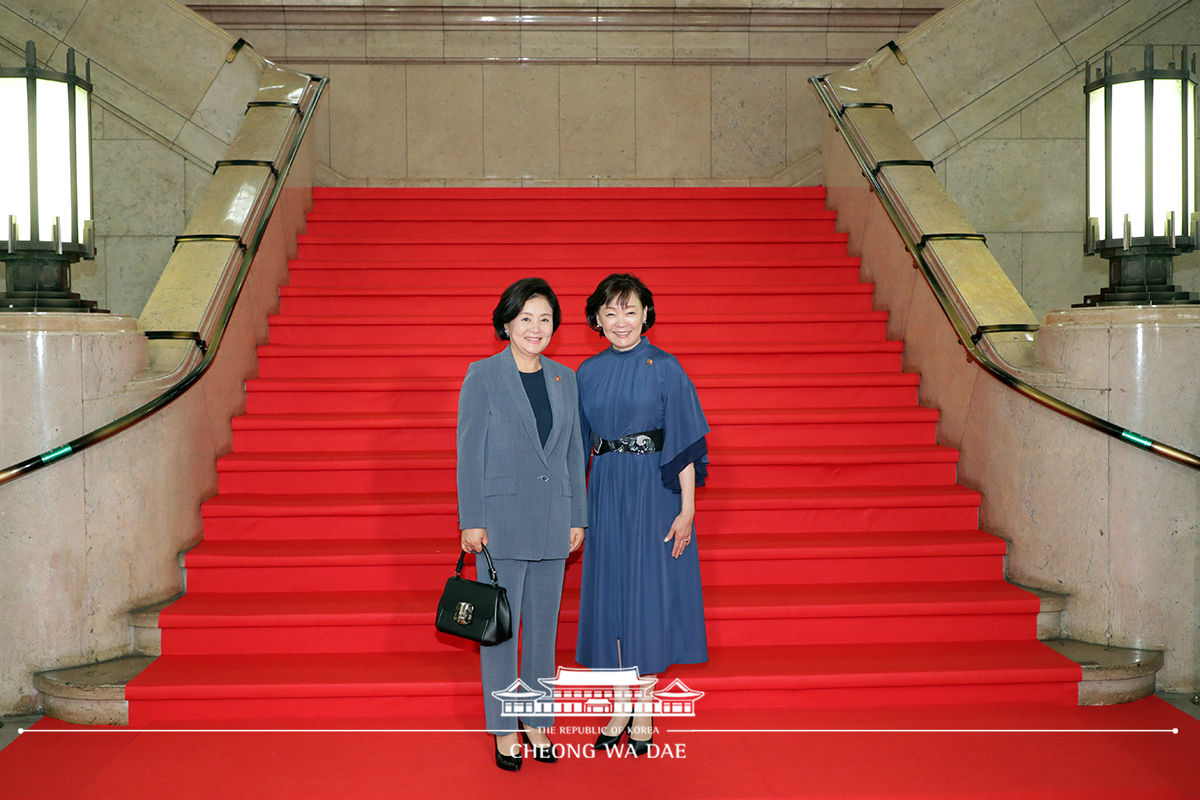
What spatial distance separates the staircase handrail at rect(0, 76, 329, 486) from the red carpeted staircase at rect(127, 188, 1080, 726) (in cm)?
59

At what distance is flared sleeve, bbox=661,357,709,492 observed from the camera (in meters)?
3.42

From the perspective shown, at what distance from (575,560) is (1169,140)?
11.7ft

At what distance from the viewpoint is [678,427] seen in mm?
3426

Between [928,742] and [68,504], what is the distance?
12.7 ft

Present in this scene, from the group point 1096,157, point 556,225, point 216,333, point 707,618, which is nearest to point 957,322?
point 1096,157

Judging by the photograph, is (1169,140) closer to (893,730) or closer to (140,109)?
(893,730)

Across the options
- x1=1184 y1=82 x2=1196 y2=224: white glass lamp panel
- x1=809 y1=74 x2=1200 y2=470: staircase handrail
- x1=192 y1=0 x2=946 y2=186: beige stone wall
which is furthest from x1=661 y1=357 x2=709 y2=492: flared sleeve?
x1=192 y1=0 x2=946 y2=186: beige stone wall

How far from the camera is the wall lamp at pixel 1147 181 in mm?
4250

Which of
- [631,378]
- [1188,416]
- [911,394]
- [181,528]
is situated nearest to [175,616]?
[181,528]

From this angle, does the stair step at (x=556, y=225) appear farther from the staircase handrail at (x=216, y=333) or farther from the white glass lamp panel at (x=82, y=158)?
the white glass lamp panel at (x=82, y=158)

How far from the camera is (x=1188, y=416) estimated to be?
4.11 m

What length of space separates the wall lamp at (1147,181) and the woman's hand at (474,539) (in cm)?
326

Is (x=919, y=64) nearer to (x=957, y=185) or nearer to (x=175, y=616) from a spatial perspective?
(x=957, y=185)

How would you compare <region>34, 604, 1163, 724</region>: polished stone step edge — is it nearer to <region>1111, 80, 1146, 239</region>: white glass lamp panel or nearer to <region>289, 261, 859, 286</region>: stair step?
<region>1111, 80, 1146, 239</region>: white glass lamp panel
